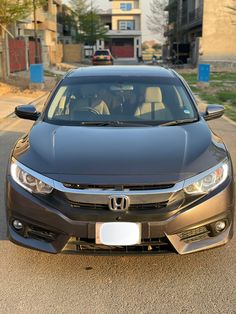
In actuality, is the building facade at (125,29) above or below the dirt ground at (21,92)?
above

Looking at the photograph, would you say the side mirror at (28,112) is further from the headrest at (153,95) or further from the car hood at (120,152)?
the headrest at (153,95)

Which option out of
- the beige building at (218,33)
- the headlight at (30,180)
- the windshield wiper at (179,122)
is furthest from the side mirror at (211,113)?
the beige building at (218,33)

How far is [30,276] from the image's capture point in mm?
3580

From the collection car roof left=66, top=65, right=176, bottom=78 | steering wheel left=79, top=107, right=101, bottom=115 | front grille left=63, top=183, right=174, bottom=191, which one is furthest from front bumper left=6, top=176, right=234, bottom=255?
A: car roof left=66, top=65, right=176, bottom=78

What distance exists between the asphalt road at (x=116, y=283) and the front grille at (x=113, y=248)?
27cm

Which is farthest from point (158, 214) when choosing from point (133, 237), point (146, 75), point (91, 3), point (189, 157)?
point (91, 3)

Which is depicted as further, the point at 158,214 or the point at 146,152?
the point at 146,152

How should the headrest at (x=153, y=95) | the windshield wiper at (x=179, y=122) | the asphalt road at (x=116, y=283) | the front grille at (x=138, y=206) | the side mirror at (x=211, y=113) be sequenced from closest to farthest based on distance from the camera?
the asphalt road at (x=116, y=283) < the front grille at (x=138, y=206) < the windshield wiper at (x=179, y=122) < the headrest at (x=153, y=95) < the side mirror at (x=211, y=113)

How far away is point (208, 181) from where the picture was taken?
3439mm

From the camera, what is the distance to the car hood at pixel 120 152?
332cm

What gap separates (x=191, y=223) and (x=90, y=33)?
66.7 meters

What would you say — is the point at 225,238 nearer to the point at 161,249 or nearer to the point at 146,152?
the point at 161,249

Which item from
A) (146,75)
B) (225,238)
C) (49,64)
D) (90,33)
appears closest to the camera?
(225,238)

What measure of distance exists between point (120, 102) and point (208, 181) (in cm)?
169
